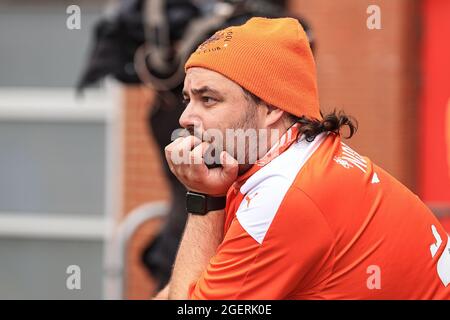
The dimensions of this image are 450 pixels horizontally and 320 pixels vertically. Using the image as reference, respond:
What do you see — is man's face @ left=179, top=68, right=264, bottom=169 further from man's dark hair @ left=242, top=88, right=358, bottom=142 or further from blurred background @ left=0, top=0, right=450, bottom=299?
blurred background @ left=0, top=0, right=450, bottom=299

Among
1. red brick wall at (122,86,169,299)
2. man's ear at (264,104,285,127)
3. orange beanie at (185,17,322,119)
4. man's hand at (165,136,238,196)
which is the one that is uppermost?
orange beanie at (185,17,322,119)

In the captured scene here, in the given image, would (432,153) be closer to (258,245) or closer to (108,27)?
(108,27)

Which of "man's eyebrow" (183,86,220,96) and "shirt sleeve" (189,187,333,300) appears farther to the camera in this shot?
"man's eyebrow" (183,86,220,96)

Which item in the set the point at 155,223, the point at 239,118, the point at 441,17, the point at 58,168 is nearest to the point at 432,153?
the point at 441,17

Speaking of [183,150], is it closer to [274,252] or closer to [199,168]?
[199,168]

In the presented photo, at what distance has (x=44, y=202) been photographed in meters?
7.21

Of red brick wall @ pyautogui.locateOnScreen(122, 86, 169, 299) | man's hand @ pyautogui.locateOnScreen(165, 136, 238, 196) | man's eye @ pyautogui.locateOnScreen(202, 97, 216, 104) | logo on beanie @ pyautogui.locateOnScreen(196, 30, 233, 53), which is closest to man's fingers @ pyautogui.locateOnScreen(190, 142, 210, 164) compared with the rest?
man's hand @ pyautogui.locateOnScreen(165, 136, 238, 196)

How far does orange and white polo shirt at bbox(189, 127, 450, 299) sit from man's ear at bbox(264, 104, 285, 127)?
0.05 metres

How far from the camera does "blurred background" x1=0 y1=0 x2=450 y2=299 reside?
17.9 ft

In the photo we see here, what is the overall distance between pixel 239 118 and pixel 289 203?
291 millimetres

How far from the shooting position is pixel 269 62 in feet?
9.01

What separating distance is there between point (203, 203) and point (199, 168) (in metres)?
0.12

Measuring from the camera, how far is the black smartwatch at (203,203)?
9.29 feet

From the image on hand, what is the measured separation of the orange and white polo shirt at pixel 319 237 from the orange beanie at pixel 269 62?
10 centimetres
